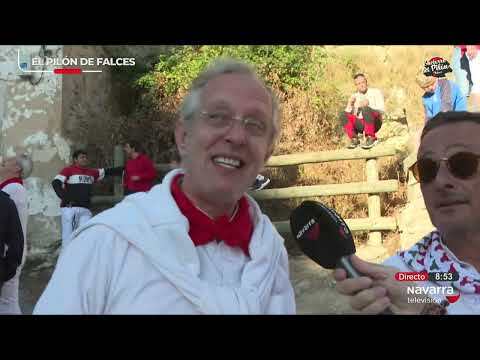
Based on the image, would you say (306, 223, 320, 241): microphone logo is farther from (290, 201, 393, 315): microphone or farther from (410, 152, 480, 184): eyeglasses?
(410, 152, 480, 184): eyeglasses

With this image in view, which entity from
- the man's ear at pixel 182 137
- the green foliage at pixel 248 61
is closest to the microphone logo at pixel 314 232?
the man's ear at pixel 182 137

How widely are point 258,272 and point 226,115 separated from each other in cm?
57

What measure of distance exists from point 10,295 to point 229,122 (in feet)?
5.68

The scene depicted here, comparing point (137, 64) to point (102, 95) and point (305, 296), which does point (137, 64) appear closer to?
point (102, 95)

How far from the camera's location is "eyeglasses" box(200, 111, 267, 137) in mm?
2010

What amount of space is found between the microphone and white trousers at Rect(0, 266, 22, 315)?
161 centimetres

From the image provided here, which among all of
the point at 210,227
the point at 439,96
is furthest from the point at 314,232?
the point at 439,96

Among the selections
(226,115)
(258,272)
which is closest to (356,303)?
(258,272)

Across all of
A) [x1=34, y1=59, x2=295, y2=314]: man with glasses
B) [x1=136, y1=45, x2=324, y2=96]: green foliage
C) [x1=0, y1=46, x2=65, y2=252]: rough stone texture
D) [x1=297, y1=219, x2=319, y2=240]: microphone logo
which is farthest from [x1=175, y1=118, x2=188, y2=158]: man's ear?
Result: [x1=0, y1=46, x2=65, y2=252]: rough stone texture

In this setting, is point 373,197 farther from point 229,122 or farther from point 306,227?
point 229,122

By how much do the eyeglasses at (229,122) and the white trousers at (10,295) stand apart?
158cm

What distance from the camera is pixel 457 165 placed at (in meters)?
2.94

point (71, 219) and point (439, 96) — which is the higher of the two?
point (439, 96)

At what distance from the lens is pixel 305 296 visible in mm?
2918
